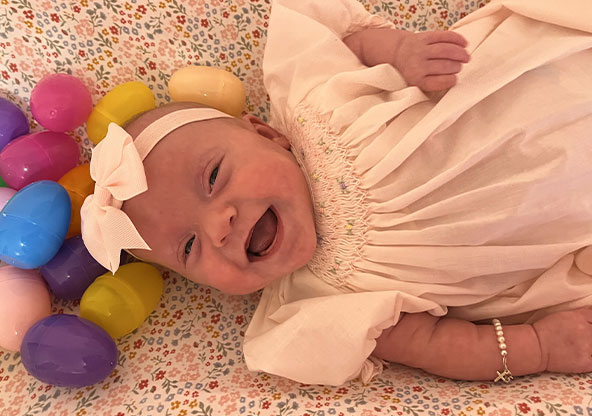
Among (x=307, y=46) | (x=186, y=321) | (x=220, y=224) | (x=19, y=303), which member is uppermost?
(x=307, y=46)

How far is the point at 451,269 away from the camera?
964 millimetres

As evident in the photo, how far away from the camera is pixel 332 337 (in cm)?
94

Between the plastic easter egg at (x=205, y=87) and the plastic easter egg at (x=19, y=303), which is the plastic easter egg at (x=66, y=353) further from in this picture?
the plastic easter egg at (x=205, y=87)

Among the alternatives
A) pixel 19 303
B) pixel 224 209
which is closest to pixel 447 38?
pixel 224 209

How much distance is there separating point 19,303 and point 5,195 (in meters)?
0.30

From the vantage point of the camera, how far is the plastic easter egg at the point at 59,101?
120 cm

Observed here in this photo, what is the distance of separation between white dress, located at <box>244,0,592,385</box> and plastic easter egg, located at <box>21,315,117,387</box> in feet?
0.91

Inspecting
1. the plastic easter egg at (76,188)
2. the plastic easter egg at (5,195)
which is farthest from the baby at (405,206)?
the plastic easter egg at (5,195)

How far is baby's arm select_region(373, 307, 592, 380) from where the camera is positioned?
3.02ft

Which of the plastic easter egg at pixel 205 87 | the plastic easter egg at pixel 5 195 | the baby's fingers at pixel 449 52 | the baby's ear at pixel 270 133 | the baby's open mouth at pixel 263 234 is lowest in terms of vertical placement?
the plastic easter egg at pixel 5 195

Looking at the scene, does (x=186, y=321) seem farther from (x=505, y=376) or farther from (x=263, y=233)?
(x=505, y=376)

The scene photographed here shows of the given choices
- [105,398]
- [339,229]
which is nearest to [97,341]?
[105,398]

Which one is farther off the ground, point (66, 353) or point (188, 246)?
point (188, 246)

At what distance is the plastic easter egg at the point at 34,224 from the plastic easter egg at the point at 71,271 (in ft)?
0.13
